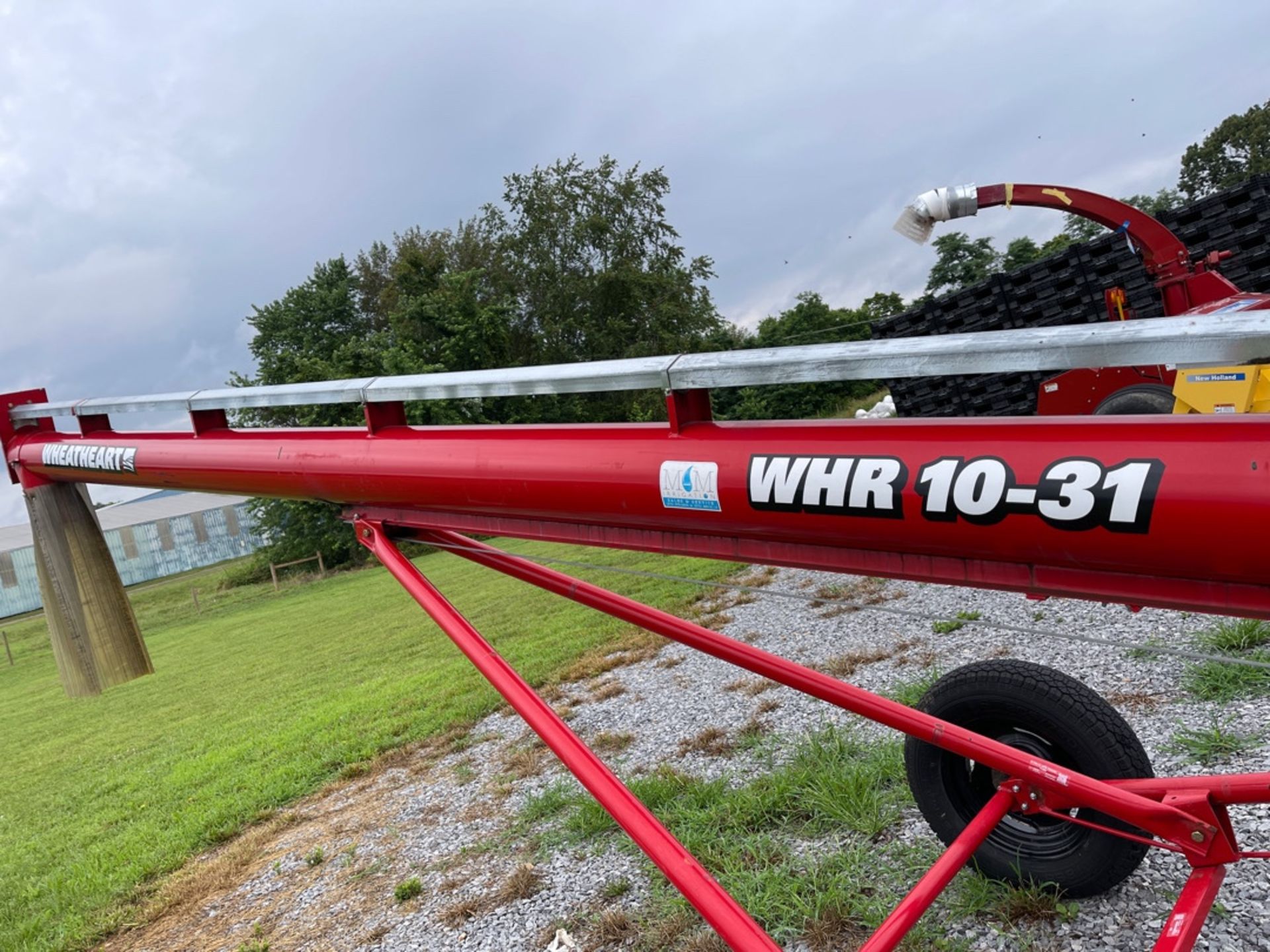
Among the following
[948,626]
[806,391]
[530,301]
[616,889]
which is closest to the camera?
[616,889]

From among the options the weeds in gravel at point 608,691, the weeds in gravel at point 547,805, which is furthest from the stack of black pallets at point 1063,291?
the weeds in gravel at point 547,805

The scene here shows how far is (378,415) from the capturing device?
284cm

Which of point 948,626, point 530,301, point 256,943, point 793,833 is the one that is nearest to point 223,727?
point 256,943

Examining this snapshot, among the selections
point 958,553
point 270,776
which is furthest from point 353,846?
point 958,553

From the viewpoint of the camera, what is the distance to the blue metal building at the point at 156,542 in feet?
107

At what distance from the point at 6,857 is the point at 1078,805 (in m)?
7.29

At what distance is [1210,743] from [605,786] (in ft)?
9.02

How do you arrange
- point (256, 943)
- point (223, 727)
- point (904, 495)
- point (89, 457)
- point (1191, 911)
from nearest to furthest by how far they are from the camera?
point (904, 495) → point (1191, 911) → point (256, 943) → point (89, 457) → point (223, 727)

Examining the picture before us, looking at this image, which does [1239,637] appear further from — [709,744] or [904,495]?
[904,495]

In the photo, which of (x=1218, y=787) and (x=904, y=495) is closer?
(x=904, y=495)

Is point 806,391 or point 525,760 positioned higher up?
point 806,391

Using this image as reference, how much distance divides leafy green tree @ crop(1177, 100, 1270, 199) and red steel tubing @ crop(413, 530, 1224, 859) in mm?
47421

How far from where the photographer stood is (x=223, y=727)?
8.19 m

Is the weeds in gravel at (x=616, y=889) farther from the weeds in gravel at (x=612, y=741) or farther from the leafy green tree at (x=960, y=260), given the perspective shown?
the leafy green tree at (x=960, y=260)
